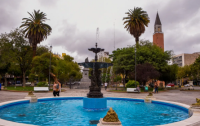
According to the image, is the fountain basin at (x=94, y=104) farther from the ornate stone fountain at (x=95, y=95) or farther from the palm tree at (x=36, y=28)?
the palm tree at (x=36, y=28)

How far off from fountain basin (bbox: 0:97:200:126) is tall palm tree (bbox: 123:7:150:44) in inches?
1088

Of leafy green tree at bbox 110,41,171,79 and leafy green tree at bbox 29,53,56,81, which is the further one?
leafy green tree at bbox 110,41,171,79

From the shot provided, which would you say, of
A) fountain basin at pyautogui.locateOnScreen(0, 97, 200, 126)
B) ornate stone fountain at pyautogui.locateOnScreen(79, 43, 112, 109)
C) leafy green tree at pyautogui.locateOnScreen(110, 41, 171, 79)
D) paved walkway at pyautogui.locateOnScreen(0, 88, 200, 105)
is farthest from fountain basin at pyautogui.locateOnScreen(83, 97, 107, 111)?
leafy green tree at pyautogui.locateOnScreen(110, 41, 171, 79)

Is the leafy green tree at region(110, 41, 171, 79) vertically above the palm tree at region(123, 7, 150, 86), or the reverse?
the palm tree at region(123, 7, 150, 86)

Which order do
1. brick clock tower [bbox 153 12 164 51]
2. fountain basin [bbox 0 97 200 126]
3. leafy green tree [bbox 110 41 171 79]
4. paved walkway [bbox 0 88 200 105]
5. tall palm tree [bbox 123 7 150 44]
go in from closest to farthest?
fountain basin [bbox 0 97 200 126]
paved walkway [bbox 0 88 200 105]
leafy green tree [bbox 110 41 171 79]
tall palm tree [bbox 123 7 150 44]
brick clock tower [bbox 153 12 164 51]

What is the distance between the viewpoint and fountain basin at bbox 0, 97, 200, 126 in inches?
295

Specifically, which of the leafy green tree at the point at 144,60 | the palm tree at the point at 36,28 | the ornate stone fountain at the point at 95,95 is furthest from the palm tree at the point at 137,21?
the ornate stone fountain at the point at 95,95

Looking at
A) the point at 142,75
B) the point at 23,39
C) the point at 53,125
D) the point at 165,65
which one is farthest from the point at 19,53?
the point at 53,125

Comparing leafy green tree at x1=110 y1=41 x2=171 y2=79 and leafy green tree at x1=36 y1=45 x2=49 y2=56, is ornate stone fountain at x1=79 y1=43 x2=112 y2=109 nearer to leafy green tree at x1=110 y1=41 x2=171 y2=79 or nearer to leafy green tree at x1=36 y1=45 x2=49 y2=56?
leafy green tree at x1=110 y1=41 x2=171 y2=79

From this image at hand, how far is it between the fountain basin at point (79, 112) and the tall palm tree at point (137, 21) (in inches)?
1088

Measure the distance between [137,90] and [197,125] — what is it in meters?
19.6

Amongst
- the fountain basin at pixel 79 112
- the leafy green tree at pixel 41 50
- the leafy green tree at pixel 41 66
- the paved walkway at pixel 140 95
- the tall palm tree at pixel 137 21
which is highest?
the tall palm tree at pixel 137 21

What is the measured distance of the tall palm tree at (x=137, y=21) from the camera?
40281 millimetres

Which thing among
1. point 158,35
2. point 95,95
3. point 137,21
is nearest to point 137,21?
point 137,21
